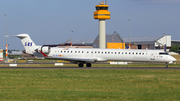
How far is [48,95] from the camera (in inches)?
583

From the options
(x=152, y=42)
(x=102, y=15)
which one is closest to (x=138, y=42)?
(x=152, y=42)

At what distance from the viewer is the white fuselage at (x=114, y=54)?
43.2 m

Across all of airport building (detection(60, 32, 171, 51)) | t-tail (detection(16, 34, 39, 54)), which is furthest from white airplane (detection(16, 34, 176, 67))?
airport building (detection(60, 32, 171, 51))

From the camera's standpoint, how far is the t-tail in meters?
45.7

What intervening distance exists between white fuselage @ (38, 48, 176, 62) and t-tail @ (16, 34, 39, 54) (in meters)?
3.35

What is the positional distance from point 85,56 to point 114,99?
30.7 meters

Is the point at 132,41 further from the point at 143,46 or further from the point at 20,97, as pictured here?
A: the point at 20,97

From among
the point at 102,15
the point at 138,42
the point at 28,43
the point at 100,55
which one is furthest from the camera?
the point at 138,42

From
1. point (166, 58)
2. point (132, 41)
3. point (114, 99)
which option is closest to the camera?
point (114, 99)

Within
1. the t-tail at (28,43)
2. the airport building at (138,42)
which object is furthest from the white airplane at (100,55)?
the airport building at (138,42)

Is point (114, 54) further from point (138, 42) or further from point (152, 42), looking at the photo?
point (138, 42)

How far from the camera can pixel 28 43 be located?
151 ft

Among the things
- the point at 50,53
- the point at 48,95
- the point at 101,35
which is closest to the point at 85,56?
the point at 50,53

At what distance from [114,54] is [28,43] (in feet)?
47.1
